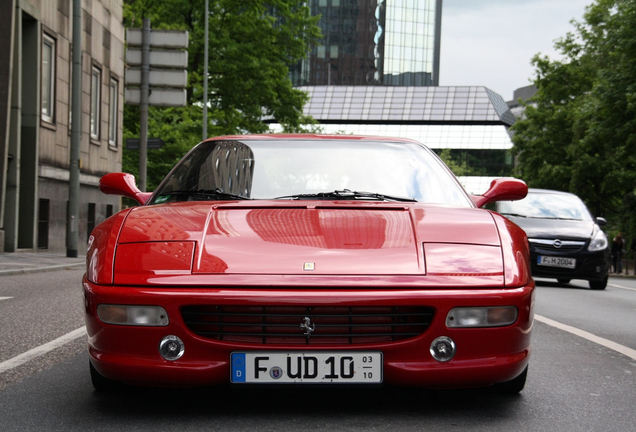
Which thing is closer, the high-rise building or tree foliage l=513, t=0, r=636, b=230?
tree foliage l=513, t=0, r=636, b=230

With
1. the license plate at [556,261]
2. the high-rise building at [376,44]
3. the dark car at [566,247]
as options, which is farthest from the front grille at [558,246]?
the high-rise building at [376,44]

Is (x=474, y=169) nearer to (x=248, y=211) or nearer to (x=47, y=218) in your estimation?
(x=47, y=218)

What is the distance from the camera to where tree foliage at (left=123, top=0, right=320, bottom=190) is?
103 feet

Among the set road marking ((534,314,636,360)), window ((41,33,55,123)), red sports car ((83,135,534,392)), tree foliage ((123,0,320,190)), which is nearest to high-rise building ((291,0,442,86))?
tree foliage ((123,0,320,190))

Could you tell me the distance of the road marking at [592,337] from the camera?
588 cm

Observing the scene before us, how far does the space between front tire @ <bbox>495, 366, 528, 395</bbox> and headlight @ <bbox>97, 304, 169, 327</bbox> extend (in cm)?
162

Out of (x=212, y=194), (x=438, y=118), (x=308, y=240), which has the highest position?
(x=438, y=118)

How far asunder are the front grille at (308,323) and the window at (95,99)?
25274 millimetres

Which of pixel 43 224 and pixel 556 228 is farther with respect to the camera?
pixel 43 224

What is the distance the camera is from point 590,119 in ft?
99.5

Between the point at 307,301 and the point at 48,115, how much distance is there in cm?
2165

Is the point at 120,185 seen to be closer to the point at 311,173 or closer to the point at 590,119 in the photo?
the point at 311,173

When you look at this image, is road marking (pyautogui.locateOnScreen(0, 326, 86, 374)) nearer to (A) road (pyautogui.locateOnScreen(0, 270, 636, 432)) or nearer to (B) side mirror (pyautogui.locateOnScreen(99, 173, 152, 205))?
(A) road (pyautogui.locateOnScreen(0, 270, 636, 432))

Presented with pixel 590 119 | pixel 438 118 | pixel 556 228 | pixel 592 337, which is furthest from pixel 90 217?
pixel 438 118
